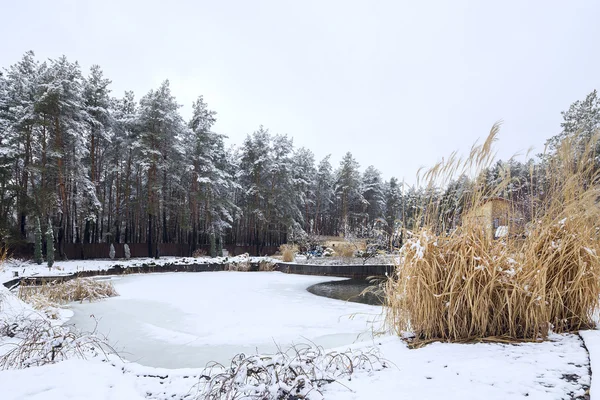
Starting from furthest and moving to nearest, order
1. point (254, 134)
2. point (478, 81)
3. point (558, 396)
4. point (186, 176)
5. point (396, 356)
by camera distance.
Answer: point (254, 134) → point (186, 176) → point (478, 81) → point (396, 356) → point (558, 396)

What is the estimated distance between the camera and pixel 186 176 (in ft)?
65.8

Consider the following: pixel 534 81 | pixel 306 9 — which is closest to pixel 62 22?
pixel 306 9

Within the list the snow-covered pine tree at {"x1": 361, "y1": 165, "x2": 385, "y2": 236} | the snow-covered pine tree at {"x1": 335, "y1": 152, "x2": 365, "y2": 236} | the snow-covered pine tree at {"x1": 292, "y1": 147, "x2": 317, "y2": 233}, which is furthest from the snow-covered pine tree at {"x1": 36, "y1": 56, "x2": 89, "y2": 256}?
the snow-covered pine tree at {"x1": 361, "y1": 165, "x2": 385, "y2": 236}

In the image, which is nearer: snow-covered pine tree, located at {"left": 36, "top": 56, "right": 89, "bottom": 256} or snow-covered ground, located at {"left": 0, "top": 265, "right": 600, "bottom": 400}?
snow-covered ground, located at {"left": 0, "top": 265, "right": 600, "bottom": 400}

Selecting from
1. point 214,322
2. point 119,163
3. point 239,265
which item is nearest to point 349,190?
point 119,163

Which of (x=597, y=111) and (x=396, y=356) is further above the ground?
(x=597, y=111)

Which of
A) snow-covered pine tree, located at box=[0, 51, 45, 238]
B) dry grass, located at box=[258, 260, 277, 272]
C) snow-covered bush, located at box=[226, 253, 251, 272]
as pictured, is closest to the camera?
snow-covered bush, located at box=[226, 253, 251, 272]

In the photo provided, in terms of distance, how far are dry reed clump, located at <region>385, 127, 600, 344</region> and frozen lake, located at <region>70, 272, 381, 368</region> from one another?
24.6 inches

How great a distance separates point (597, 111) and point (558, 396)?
18585mm

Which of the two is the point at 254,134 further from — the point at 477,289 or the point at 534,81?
the point at 477,289

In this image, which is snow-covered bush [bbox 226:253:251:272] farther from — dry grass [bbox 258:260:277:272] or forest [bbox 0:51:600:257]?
forest [bbox 0:51:600:257]

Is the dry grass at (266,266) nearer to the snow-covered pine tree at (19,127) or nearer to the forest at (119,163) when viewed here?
the forest at (119,163)

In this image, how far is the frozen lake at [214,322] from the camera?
299 centimetres

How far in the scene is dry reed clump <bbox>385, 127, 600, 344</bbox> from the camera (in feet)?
5.77
